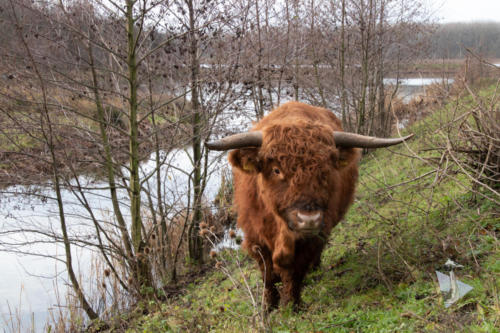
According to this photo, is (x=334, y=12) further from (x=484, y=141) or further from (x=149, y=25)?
(x=484, y=141)

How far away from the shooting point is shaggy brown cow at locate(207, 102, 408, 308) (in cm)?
325

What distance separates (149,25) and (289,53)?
14.0 ft

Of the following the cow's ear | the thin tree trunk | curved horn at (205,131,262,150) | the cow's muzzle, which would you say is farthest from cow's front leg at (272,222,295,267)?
the thin tree trunk

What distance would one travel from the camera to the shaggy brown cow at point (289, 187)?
325cm

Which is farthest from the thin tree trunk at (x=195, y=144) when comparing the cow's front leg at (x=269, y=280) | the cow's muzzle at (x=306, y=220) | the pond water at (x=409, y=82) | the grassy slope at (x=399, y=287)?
the pond water at (x=409, y=82)

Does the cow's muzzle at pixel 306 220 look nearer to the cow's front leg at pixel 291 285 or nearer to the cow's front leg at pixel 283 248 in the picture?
the cow's front leg at pixel 283 248

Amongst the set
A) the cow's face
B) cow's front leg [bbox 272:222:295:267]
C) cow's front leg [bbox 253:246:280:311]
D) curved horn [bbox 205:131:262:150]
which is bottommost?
cow's front leg [bbox 253:246:280:311]

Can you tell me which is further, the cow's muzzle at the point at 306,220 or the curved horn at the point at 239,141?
the curved horn at the point at 239,141

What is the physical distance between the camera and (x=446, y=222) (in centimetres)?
Answer: 406

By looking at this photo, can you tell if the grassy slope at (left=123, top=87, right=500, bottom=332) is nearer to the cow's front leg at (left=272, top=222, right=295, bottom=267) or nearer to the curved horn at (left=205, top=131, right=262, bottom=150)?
the cow's front leg at (left=272, top=222, right=295, bottom=267)

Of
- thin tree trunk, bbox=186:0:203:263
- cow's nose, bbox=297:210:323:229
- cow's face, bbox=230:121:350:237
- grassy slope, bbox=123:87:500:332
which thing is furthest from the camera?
thin tree trunk, bbox=186:0:203:263

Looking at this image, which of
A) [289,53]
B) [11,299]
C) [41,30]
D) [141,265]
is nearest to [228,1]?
[41,30]

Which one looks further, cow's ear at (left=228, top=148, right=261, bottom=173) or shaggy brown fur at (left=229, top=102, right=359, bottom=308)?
cow's ear at (left=228, top=148, right=261, bottom=173)

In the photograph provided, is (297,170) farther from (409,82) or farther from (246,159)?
(409,82)
